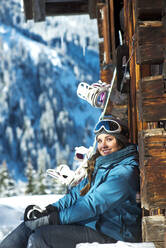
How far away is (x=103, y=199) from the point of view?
2682 millimetres

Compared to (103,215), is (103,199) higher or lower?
higher

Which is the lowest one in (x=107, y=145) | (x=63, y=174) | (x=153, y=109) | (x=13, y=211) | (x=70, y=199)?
(x=13, y=211)

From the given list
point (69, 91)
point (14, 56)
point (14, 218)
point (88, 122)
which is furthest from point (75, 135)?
point (14, 218)

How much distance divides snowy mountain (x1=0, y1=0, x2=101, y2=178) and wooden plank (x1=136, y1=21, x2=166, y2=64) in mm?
55083

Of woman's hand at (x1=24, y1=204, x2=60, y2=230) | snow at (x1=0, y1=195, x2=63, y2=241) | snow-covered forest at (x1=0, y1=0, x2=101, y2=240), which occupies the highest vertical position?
woman's hand at (x1=24, y1=204, x2=60, y2=230)

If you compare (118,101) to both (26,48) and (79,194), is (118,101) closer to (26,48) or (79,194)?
(79,194)

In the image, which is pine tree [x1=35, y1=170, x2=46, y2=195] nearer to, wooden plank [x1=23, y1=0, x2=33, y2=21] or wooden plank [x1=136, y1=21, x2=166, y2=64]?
wooden plank [x1=23, y1=0, x2=33, y2=21]

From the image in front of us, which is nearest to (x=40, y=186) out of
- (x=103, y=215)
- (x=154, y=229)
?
(x=103, y=215)

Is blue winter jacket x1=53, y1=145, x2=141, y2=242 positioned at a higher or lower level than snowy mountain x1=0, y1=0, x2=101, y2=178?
higher

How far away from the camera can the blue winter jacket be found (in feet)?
8.82

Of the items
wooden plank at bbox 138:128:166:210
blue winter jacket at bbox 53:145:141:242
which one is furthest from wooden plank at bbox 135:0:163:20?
blue winter jacket at bbox 53:145:141:242

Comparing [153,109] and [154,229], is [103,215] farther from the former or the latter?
[153,109]

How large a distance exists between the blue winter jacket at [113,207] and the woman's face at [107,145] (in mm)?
280

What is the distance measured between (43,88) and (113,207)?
230 ft
